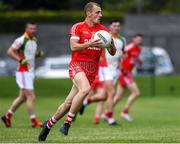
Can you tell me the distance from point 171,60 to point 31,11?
49.0ft

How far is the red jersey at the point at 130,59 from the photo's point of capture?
24.9m

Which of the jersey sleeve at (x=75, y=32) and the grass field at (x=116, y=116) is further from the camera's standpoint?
the grass field at (x=116, y=116)

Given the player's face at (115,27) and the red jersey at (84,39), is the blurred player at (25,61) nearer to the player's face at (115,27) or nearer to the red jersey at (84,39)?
A: the player's face at (115,27)

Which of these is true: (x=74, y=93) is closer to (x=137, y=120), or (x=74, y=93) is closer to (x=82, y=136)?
(x=82, y=136)

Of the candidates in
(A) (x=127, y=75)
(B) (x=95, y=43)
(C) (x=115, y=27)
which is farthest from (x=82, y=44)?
(A) (x=127, y=75)

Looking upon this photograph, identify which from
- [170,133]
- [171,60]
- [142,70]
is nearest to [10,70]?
[142,70]

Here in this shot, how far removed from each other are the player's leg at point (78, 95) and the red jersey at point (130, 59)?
8.80 metres

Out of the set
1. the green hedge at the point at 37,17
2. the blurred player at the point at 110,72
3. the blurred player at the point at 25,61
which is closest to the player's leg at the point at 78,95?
the blurred player at the point at 25,61

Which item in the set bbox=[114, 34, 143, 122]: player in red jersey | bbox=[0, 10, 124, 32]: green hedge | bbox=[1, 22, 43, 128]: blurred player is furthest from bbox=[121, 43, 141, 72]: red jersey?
bbox=[0, 10, 124, 32]: green hedge

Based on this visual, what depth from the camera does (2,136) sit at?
1716cm

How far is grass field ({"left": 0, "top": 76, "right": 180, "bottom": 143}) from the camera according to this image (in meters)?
16.6

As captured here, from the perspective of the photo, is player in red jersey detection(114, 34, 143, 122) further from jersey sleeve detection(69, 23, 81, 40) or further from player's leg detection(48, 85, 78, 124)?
player's leg detection(48, 85, 78, 124)

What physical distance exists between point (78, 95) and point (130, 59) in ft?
30.8

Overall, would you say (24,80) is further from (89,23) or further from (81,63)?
(81,63)
